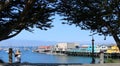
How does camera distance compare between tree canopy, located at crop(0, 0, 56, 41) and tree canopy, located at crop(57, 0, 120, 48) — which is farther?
tree canopy, located at crop(57, 0, 120, 48)

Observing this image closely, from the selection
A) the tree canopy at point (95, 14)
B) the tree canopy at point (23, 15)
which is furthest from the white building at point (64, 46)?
the tree canopy at point (23, 15)

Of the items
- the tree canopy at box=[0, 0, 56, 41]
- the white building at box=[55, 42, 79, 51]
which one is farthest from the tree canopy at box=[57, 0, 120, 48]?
the white building at box=[55, 42, 79, 51]

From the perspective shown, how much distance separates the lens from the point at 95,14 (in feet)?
103

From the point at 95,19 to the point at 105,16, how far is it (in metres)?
1.25

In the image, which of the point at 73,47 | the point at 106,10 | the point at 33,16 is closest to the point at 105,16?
the point at 106,10

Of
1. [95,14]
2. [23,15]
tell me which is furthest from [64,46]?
[23,15]

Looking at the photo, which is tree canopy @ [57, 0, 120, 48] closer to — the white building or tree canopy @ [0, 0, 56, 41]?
tree canopy @ [0, 0, 56, 41]

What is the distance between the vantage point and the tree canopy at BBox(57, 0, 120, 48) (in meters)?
30.0

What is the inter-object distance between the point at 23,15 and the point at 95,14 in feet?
26.4

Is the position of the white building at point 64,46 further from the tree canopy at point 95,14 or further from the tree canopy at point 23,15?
the tree canopy at point 23,15

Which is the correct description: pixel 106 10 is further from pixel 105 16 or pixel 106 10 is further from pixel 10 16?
pixel 10 16

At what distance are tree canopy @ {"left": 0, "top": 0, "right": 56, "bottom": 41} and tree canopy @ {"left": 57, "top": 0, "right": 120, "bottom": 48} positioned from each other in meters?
2.43

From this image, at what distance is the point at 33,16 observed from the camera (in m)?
26.3

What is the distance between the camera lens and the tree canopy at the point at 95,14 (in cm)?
2997
